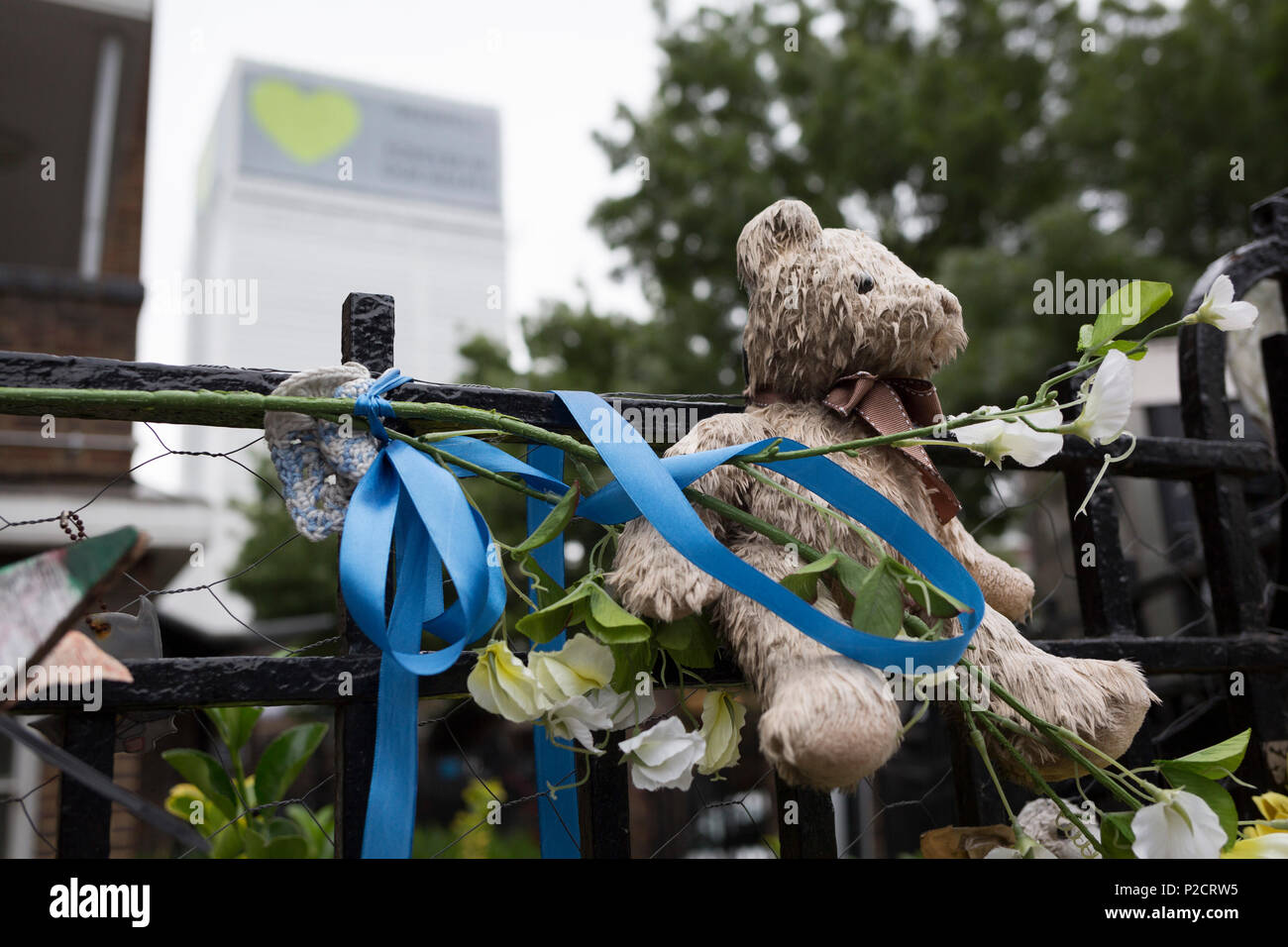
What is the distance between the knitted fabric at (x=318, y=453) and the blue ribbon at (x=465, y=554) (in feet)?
0.07

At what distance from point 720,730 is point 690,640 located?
9 cm

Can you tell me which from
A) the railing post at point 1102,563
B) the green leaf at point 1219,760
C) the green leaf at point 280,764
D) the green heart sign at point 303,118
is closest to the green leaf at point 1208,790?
the green leaf at point 1219,760

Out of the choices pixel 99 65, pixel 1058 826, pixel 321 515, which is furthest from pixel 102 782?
pixel 99 65

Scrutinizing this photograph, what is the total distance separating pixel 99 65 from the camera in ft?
13.0

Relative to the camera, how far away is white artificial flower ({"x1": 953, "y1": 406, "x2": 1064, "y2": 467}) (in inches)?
31.7

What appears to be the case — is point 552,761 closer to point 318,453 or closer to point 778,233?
point 318,453

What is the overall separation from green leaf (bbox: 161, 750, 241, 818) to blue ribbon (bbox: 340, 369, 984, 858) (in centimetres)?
78

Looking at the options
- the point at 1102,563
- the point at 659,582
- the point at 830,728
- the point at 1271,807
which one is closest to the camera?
the point at 830,728

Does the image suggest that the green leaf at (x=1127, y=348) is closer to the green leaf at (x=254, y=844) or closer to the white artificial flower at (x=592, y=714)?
the white artificial flower at (x=592, y=714)

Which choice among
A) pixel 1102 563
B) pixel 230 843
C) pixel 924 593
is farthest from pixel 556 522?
pixel 230 843

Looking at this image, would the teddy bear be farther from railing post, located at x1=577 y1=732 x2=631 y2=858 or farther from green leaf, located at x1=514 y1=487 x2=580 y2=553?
railing post, located at x1=577 y1=732 x2=631 y2=858

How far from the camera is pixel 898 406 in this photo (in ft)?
3.01

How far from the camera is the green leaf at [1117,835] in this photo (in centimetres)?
79

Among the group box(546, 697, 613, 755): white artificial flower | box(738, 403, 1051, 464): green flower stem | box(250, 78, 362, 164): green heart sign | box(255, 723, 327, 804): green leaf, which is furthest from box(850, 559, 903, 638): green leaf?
box(250, 78, 362, 164): green heart sign
